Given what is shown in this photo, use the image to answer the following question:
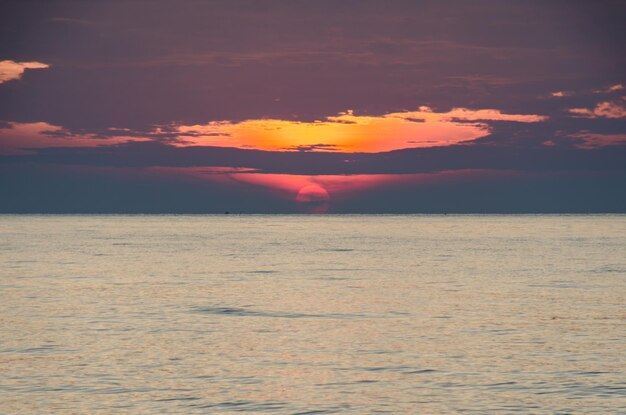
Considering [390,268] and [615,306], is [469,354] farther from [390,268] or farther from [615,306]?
[390,268]

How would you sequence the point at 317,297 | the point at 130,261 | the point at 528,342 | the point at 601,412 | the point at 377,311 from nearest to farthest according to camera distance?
the point at 601,412
the point at 528,342
the point at 377,311
the point at 317,297
the point at 130,261

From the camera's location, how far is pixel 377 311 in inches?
1842

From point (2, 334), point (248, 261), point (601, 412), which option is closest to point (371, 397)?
point (601, 412)

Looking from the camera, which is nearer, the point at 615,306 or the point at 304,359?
the point at 304,359

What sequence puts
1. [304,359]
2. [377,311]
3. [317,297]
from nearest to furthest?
[304,359], [377,311], [317,297]

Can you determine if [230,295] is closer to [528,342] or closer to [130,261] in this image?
[528,342]

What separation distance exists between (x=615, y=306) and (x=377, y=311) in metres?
12.4

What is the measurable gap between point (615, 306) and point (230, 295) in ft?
72.2

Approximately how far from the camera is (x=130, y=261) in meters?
94.2

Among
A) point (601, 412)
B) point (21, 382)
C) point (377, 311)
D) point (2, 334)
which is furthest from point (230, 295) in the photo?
point (601, 412)

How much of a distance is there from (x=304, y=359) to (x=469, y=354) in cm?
591

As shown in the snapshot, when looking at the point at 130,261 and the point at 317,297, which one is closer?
the point at 317,297

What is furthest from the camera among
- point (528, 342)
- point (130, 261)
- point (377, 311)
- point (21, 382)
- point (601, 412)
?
point (130, 261)

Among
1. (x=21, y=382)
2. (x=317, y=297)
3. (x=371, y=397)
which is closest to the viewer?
(x=371, y=397)
